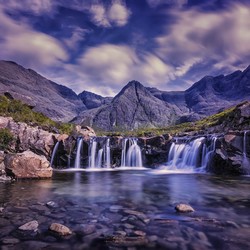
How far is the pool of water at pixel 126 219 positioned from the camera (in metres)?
10.1

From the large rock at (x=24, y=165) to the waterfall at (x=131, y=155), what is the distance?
21617mm

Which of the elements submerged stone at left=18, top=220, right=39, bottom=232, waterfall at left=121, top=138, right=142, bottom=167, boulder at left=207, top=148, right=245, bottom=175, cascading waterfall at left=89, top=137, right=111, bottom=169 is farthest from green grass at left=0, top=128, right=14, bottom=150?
submerged stone at left=18, top=220, right=39, bottom=232

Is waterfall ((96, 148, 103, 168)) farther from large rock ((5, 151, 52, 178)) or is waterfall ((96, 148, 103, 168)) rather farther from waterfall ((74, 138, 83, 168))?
large rock ((5, 151, 52, 178))

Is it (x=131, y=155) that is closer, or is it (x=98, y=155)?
(x=98, y=155)

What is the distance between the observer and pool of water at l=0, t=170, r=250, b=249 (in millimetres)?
10148

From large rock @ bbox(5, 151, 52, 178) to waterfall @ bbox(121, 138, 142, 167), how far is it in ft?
70.9

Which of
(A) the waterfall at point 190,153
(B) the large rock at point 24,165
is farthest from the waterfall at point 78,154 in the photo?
(B) the large rock at point 24,165

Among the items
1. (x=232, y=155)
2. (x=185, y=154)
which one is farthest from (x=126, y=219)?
(x=185, y=154)

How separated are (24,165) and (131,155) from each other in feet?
78.7

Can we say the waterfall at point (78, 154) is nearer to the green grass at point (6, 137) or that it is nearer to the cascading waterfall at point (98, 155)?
the cascading waterfall at point (98, 155)

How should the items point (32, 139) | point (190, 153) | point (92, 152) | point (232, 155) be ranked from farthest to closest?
1. point (32, 139)
2. point (92, 152)
3. point (190, 153)
4. point (232, 155)

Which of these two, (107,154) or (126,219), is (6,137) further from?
(126,219)

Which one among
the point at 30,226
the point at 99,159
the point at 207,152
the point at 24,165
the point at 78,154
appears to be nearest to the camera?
the point at 30,226

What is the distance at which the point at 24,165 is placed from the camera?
2719 centimetres
